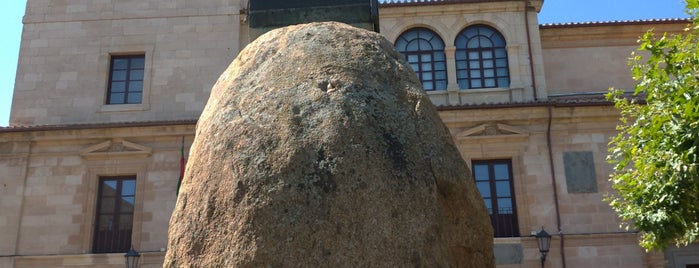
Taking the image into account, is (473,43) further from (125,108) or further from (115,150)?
(115,150)

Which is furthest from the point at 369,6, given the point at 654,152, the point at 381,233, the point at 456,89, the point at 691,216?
the point at 456,89

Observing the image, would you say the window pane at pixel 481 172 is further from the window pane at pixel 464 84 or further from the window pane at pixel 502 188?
the window pane at pixel 464 84

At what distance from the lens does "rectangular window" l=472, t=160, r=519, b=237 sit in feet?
53.4

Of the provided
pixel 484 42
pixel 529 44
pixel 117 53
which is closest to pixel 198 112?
pixel 117 53

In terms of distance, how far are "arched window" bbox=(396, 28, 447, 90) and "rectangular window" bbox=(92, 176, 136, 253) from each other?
7923 millimetres

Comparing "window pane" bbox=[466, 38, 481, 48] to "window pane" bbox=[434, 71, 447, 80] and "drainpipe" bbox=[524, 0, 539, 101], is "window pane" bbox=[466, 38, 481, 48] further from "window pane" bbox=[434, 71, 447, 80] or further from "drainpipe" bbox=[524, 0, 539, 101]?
"drainpipe" bbox=[524, 0, 539, 101]

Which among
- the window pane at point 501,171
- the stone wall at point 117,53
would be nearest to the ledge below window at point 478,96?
the window pane at point 501,171

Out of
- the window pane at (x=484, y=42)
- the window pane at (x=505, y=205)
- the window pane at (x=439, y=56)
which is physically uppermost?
the window pane at (x=484, y=42)

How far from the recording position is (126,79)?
19.0 meters

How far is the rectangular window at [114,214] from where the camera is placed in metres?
16.9

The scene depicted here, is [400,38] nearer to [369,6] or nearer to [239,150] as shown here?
[369,6]

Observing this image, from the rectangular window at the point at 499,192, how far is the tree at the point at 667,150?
5788 mm

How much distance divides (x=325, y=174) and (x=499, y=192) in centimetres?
1419

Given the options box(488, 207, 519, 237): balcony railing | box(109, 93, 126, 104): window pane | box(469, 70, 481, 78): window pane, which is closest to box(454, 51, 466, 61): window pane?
box(469, 70, 481, 78): window pane
